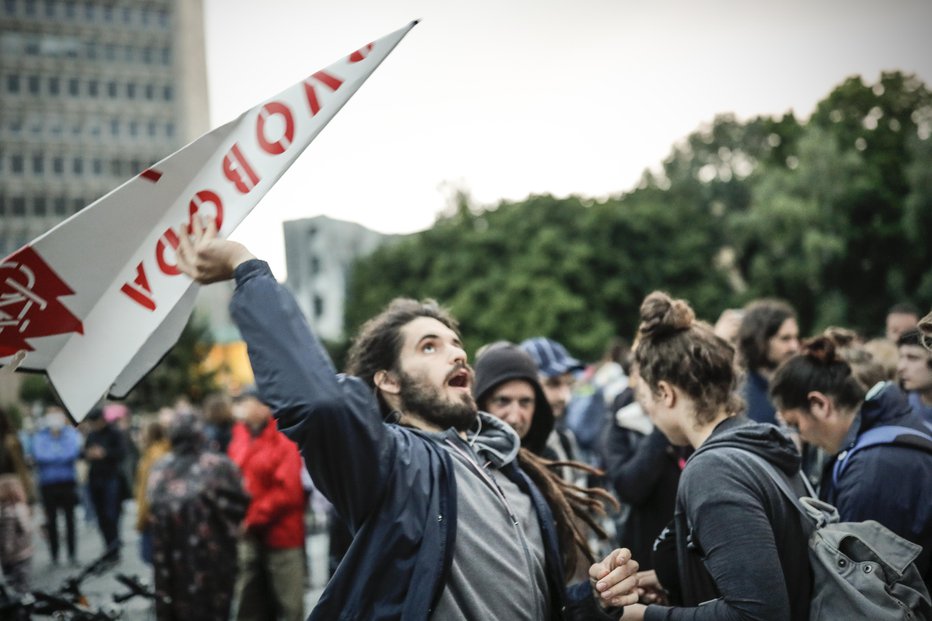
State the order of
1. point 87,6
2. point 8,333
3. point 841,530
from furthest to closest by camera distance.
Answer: point 87,6 → point 841,530 → point 8,333

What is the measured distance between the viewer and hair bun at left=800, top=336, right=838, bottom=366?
351cm

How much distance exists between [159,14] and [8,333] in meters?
91.9

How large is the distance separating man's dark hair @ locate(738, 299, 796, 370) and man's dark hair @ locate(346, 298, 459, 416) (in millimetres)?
2788

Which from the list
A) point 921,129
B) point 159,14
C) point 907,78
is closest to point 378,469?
point 921,129

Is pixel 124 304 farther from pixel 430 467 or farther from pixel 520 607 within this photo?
pixel 520 607

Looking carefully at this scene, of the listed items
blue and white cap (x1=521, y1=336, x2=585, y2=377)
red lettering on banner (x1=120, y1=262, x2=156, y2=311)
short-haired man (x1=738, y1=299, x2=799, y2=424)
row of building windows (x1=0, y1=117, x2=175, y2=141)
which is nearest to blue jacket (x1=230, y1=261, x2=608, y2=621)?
red lettering on banner (x1=120, y1=262, x2=156, y2=311)

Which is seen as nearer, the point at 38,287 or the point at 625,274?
the point at 38,287

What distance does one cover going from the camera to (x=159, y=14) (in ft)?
277

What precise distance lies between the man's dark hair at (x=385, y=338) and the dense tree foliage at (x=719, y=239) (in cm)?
2992

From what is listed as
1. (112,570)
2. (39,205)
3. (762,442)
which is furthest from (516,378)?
(39,205)

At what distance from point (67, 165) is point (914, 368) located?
8618 cm

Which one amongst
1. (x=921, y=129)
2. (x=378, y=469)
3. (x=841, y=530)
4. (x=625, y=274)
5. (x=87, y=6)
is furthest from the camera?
(x=87, y=6)

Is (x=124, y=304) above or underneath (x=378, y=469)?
above

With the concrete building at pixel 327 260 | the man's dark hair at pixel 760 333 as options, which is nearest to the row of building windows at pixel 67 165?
the concrete building at pixel 327 260
